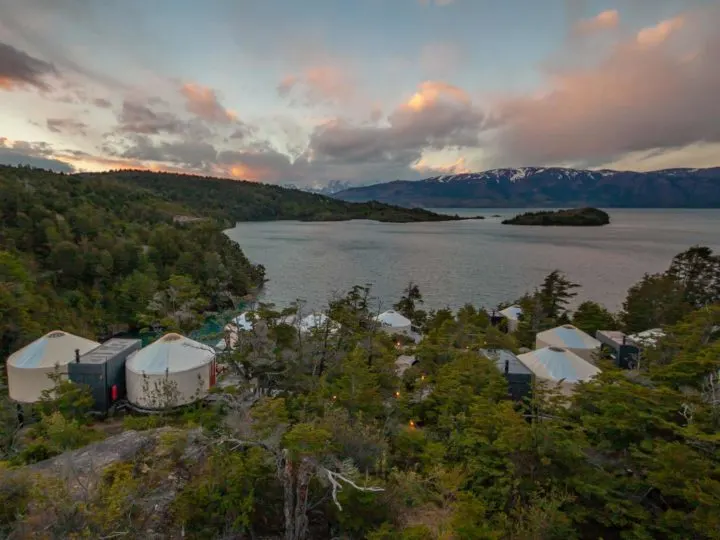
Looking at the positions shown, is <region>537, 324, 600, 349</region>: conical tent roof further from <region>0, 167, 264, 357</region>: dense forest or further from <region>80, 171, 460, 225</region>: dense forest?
<region>80, 171, 460, 225</region>: dense forest

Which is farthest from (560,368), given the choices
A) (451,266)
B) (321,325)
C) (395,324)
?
(451,266)

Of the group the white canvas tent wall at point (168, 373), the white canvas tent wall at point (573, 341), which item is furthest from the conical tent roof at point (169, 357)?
the white canvas tent wall at point (573, 341)

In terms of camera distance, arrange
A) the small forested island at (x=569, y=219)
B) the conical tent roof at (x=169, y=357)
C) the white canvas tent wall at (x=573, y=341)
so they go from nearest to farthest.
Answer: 1. the conical tent roof at (x=169, y=357)
2. the white canvas tent wall at (x=573, y=341)
3. the small forested island at (x=569, y=219)

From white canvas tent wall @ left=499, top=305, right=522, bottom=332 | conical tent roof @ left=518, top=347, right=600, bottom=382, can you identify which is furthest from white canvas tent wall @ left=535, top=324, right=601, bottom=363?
white canvas tent wall @ left=499, top=305, right=522, bottom=332

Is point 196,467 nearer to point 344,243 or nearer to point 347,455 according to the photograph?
point 347,455

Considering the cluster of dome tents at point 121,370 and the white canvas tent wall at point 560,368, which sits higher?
the white canvas tent wall at point 560,368

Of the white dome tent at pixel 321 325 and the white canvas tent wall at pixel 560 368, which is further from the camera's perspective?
the white canvas tent wall at pixel 560 368

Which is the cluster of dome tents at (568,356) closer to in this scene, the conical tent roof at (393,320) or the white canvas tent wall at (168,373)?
the conical tent roof at (393,320)

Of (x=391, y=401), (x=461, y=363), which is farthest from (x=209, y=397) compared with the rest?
(x=461, y=363)
